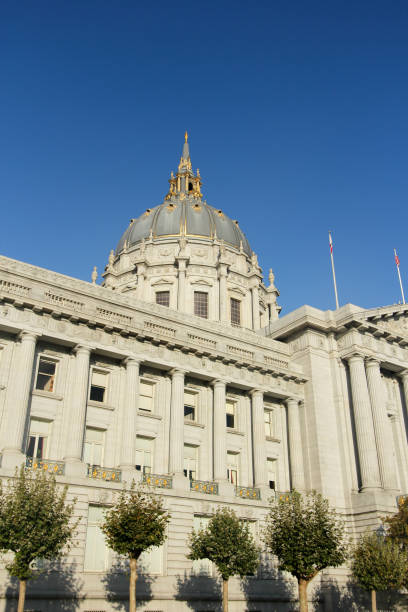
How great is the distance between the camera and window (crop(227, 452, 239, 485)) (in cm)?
3638

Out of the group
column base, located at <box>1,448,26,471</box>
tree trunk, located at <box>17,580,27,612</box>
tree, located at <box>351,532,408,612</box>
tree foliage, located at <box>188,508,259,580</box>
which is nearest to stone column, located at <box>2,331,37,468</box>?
column base, located at <box>1,448,26,471</box>

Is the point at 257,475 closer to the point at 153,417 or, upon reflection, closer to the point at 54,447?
the point at 153,417

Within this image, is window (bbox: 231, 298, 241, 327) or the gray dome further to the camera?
the gray dome

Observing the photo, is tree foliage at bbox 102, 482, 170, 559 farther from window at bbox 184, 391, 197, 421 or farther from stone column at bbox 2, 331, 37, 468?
window at bbox 184, 391, 197, 421

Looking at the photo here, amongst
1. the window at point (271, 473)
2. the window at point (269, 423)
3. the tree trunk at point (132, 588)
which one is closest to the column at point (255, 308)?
the window at point (269, 423)

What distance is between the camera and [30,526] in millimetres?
21188

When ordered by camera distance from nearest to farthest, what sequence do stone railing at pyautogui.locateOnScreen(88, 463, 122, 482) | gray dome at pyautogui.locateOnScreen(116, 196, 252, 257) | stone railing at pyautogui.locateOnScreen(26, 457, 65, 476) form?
stone railing at pyautogui.locateOnScreen(26, 457, 65, 476), stone railing at pyautogui.locateOnScreen(88, 463, 122, 482), gray dome at pyautogui.locateOnScreen(116, 196, 252, 257)

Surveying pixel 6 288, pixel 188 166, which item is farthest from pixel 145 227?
pixel 6 288

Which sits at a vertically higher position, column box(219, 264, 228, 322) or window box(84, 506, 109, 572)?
column box(219, 264, 228, 322)

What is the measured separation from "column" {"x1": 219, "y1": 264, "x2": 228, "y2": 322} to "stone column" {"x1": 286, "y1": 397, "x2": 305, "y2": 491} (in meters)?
23.8

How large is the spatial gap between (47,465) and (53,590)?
17.8 feet

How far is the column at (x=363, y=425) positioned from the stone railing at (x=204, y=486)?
9.87 meters

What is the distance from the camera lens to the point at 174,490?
31.7 meters

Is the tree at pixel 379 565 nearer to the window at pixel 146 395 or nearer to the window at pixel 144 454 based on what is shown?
the window at pixel 144 454
